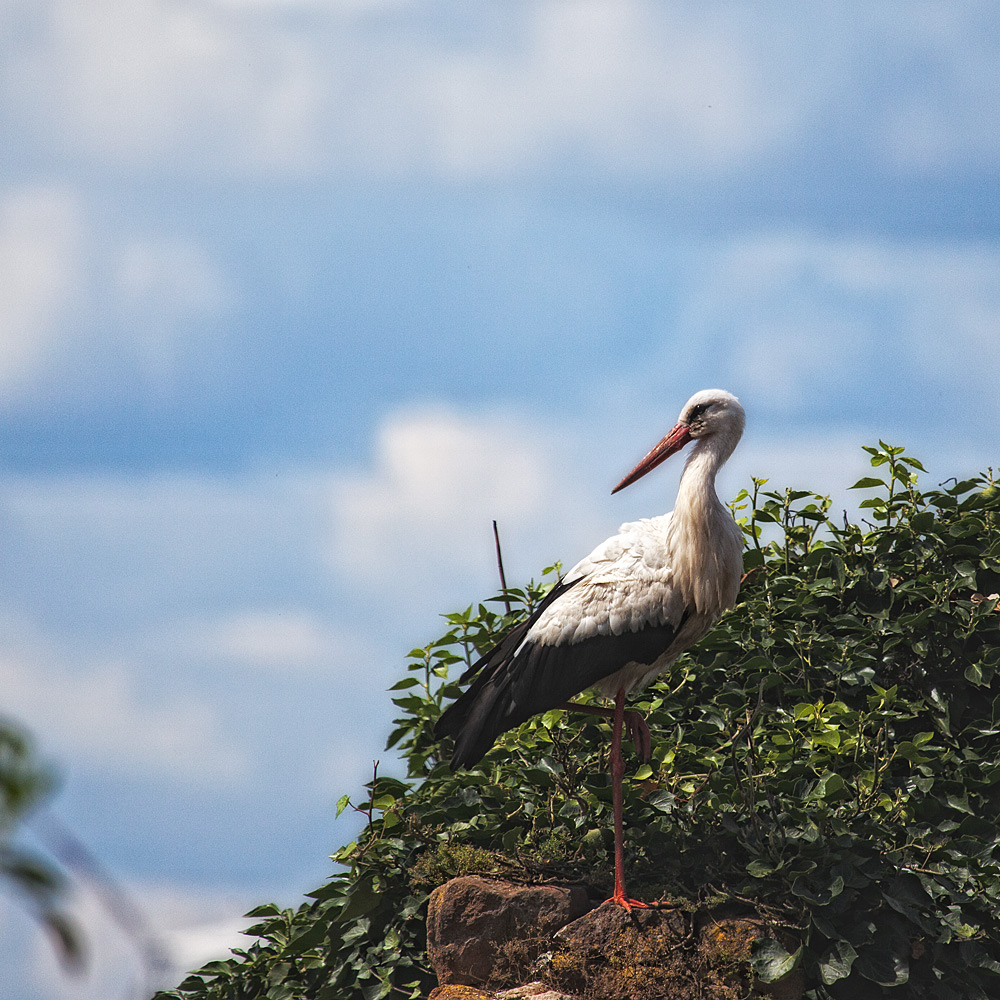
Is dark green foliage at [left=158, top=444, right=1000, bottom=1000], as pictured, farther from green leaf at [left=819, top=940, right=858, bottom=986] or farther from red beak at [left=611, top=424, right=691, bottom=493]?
red beak at [left=611, top=424, right=691, bottom=493]

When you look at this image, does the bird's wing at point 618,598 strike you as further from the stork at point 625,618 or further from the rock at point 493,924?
the rock at point 493,924

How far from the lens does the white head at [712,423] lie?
19.6 ft

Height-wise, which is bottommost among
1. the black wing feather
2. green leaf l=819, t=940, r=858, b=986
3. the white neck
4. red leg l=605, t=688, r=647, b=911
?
green leaf l=819, t=940, r=858, b=986

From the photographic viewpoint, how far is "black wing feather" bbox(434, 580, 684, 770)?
5582 mm

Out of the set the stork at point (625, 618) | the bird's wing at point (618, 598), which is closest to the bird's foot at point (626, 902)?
the stork at point (625, 618)

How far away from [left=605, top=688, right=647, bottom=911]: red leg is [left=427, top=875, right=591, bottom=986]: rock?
8.5 inches

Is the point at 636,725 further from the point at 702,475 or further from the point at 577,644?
the point at 702,475

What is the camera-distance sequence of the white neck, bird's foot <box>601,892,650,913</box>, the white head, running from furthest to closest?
the white head, the white neck, bird's foot <box>601,892,650,913</box>

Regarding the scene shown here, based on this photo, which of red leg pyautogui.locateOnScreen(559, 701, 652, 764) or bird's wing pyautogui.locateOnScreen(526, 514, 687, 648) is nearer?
bird's wing pyautogui.locateOnScreen(526, 514, 687, 648)

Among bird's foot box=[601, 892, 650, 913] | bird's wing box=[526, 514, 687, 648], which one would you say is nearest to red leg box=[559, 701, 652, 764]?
bird's wing box=[526, 514, 687, 648]

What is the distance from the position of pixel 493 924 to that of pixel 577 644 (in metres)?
1.39

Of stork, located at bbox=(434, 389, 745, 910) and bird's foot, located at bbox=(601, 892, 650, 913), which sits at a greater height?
stork, located at bbox=(434, 389, 745, 910)

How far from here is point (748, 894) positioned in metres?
4.97

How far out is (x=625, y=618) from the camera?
5.62 meters
